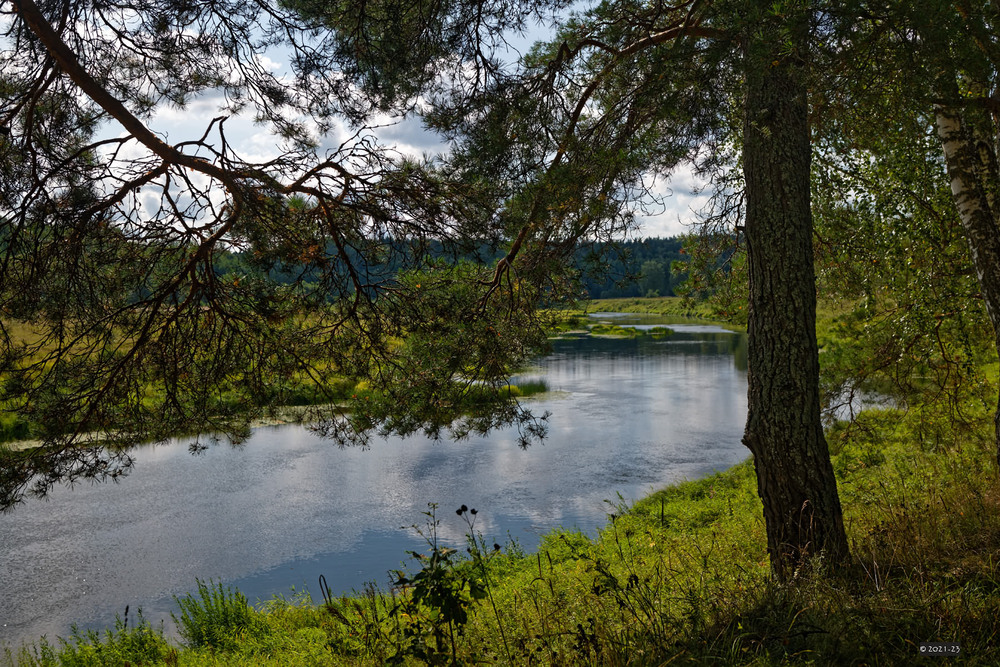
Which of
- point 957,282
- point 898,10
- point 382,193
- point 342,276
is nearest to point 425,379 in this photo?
point 342,276

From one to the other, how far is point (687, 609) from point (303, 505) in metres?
8.12

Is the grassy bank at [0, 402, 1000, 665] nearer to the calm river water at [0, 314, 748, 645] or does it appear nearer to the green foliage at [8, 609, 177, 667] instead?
the green foliage at [8, 609, 177, 667]

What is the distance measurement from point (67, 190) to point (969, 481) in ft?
23.7

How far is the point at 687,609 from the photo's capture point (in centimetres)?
331

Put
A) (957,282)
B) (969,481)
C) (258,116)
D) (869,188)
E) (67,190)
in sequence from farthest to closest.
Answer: (869,188)
(957,282)
(969,481)
(258,116)
(67,190)

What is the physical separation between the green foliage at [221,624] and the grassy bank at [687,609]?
0.05 ft

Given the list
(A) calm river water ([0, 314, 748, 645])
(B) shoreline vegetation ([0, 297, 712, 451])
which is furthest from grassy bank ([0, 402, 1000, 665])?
(B) shoreline vegetation ([0, 297, 712, 451])

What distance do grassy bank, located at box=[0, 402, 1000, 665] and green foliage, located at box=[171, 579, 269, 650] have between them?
0.01 metres

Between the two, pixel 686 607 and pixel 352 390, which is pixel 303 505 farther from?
pixel 686 607

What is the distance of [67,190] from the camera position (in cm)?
431

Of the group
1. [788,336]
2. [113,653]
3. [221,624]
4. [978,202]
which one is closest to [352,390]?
[221,624]

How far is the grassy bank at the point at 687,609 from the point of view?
290 cm

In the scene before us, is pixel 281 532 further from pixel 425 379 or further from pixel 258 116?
pixel 258 116

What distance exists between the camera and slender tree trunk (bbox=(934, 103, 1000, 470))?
4.83m
